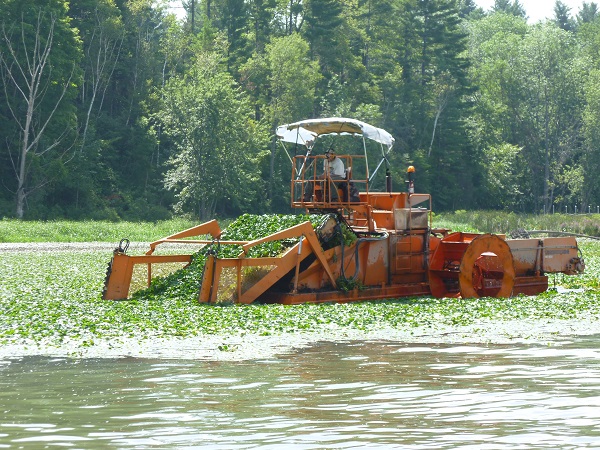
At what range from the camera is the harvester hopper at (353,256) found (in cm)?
2064

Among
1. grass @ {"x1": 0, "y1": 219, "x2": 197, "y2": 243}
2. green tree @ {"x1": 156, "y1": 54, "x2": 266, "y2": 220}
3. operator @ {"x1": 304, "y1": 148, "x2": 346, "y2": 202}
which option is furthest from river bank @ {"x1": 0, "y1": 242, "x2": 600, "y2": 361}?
green tree @ {"x1": 156, "y1": 54, "x2": 266, "y2": 220}

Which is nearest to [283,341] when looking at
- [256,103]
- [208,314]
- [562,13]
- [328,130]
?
[208,314]

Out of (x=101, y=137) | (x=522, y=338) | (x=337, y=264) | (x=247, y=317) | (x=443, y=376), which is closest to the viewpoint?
(x=443, y=376)

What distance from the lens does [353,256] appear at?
2200 centimetres

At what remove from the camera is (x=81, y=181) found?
65875 mm

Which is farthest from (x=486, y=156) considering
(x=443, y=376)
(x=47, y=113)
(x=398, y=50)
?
(x=443, y=376)

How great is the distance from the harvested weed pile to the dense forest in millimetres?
41556

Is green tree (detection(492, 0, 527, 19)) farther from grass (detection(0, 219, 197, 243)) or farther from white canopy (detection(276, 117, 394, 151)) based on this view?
white canopy (detection(276, 117, 394, 151))

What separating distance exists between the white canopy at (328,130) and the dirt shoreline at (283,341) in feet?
19.2

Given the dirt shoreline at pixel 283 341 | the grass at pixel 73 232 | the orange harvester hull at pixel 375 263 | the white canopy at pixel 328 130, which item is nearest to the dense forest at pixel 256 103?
the grass at pixel 73 232

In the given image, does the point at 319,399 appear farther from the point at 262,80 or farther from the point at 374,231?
the point at 262,80

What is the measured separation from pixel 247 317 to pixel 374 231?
5.15 m

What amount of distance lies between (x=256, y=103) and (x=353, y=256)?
195 feet

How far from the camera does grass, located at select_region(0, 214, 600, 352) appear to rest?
55.7 feet
